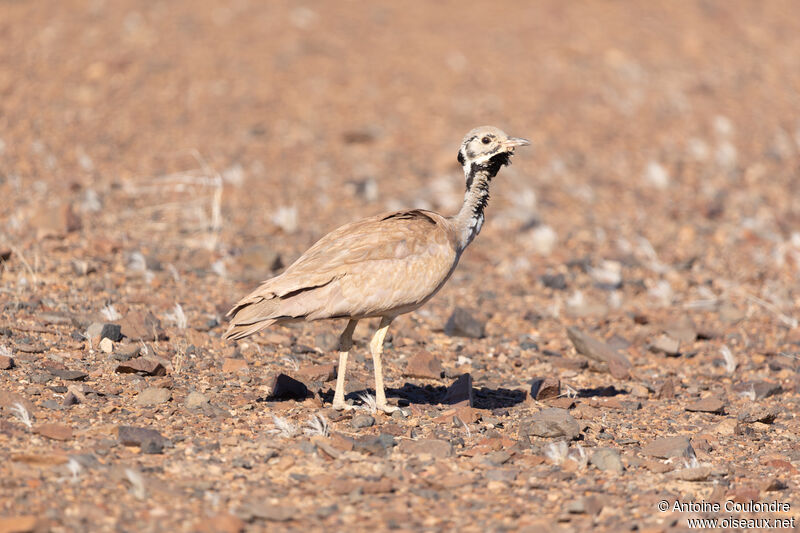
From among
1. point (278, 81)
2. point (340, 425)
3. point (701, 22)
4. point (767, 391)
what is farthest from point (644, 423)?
point (701, 22)

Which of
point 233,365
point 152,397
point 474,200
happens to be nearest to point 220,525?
point 152,397

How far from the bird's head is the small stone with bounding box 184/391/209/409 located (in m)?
3.01

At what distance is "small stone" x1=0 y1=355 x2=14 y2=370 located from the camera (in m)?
7.61

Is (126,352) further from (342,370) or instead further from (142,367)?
(342,370)

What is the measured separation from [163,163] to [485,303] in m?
6.49

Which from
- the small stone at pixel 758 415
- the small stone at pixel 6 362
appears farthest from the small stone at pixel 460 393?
the small stone at pixel 6 362

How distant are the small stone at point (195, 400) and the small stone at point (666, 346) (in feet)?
16.2

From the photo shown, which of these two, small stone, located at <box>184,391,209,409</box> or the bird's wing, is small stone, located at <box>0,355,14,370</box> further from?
the bird's wing

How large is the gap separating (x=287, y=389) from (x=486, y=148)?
2.71m

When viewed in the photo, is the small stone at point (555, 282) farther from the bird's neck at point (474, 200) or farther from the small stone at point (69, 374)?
the small stone at point (69, 374)

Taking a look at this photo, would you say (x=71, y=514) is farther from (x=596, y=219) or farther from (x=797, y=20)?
(x=797, y=20)

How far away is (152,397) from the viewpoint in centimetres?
750

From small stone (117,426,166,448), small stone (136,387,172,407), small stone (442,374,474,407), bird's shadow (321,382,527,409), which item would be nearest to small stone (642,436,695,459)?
bird's shadow (321,382,527,409)

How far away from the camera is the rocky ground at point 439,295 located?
256 inches
